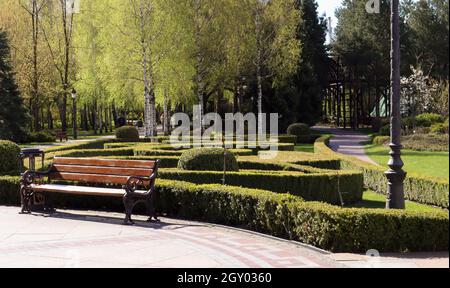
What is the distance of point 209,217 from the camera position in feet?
30.6

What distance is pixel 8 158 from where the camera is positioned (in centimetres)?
1336

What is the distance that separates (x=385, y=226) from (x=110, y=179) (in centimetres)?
517

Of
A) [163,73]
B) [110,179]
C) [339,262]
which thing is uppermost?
[163,73]

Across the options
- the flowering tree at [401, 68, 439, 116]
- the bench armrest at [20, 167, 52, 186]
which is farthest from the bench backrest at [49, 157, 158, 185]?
the flowering tree at [401, 68, 439, 116]

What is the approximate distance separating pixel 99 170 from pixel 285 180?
4.19m

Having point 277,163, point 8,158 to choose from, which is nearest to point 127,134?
point 277,163

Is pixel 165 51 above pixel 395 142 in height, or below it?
above

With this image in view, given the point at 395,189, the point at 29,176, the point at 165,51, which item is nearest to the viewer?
the point at 395,189

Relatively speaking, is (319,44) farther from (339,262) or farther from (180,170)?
(339,262)

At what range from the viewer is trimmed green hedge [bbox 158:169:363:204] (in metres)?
12.1

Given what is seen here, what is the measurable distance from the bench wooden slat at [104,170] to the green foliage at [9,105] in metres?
24.2

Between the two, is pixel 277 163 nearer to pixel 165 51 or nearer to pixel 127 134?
pixel 127 134
